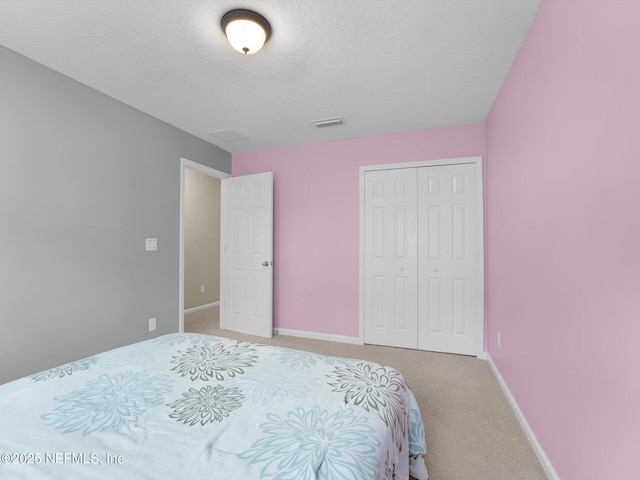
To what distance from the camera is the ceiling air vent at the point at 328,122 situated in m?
2.93

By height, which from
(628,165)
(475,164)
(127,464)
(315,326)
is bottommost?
(315,326)

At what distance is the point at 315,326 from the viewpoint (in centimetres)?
359

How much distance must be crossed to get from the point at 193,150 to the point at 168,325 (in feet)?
6.67

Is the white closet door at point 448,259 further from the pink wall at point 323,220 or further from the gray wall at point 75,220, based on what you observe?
the gray wall at point 75,220

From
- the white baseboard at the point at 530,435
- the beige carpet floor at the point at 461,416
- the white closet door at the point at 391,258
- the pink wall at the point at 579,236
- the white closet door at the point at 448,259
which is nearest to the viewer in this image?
the pink wall at the point at 579,236

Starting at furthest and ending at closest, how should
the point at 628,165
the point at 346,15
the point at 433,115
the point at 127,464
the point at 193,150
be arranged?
1. the point at 193,150
2. the point at 433,115
3. the point at 346,15
4. the point at 628,165
5. the point at 127,464

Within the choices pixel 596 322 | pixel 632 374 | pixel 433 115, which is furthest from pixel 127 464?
pixel 433 115

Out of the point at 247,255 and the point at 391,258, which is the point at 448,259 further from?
the point at 247,255

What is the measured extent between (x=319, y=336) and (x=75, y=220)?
107 inches

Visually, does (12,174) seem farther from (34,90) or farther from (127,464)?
(127,464)

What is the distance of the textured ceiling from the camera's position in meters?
1.58

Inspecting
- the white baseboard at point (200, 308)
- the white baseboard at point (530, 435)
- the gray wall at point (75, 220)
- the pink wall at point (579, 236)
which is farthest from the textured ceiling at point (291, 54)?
the white baseboard at point (200, 308)

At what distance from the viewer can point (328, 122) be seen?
300 cm

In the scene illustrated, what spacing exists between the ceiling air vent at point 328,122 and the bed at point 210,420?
7.76 feet
